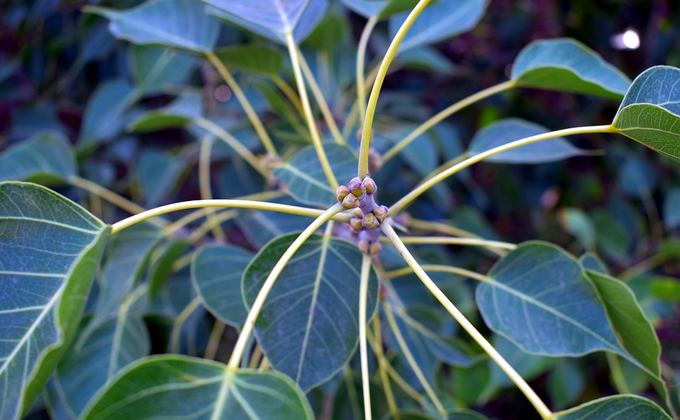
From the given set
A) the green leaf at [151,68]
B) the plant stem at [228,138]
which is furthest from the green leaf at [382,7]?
the green leaf at [151,68]

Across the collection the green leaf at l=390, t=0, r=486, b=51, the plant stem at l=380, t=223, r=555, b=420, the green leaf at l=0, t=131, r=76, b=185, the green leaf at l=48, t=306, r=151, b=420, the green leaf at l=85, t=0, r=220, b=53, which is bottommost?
the green leaf at l=48, t=306, r=151, b=420

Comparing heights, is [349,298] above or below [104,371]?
above

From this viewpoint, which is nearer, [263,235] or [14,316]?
[14,316]

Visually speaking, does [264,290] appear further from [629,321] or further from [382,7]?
[382,7]

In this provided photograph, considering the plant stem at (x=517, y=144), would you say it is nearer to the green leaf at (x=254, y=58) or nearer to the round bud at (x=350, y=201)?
the round bud at (x=350, y=201)

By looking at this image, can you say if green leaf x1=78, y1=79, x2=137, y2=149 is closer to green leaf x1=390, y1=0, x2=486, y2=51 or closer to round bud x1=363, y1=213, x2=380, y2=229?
green leaf x1=390, y1=0, x2=486, y2=51

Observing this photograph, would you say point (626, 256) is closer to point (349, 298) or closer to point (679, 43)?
point (679, 43)

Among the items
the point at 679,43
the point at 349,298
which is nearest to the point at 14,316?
the point at 349,298

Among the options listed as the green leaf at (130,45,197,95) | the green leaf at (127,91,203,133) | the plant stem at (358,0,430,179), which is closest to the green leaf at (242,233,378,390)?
the plant stem at (358,0,430,179)
